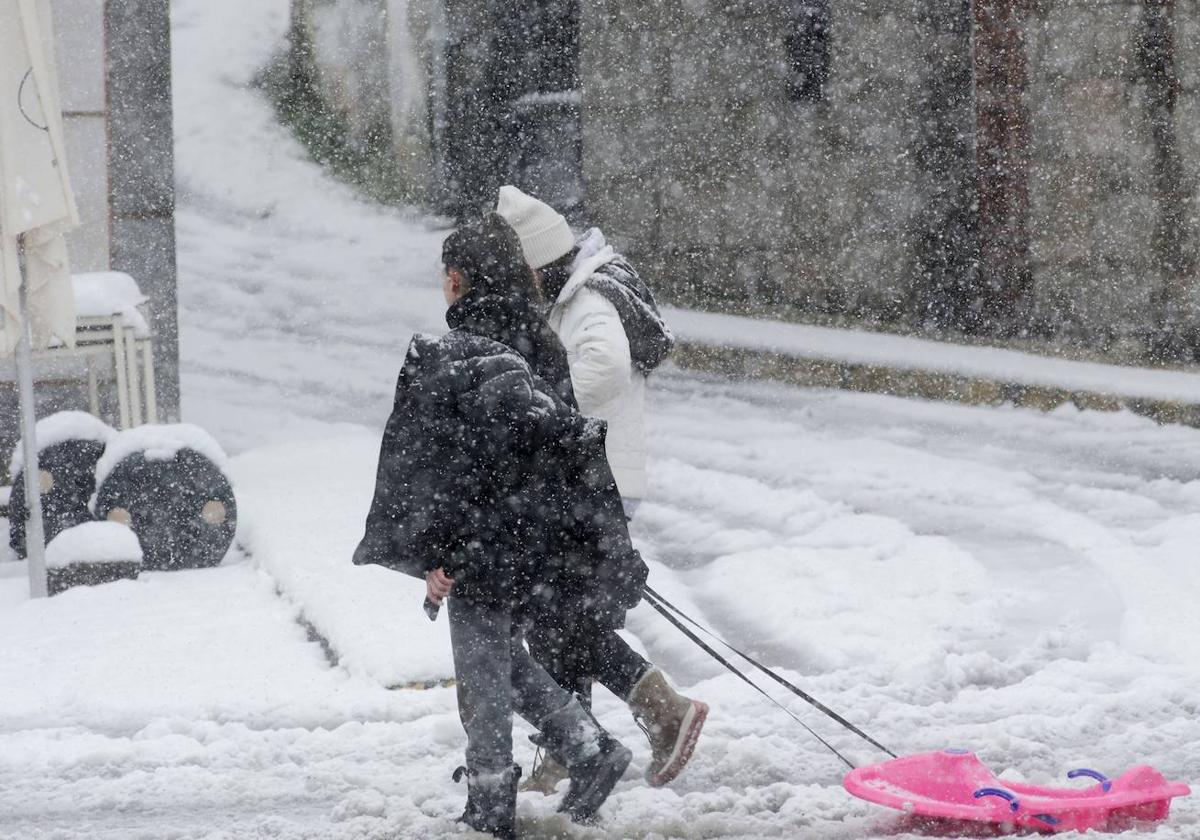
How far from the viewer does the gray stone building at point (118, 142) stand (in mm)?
8391

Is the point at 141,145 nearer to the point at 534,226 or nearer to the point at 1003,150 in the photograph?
the point at 534,226

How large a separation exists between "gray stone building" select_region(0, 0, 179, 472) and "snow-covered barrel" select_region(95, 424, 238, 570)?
1.24m

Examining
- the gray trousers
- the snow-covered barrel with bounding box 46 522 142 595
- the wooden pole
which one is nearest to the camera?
the gray trousers

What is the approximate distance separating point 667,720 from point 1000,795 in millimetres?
867

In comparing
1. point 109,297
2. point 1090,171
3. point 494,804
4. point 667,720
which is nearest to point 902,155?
point 1090,171

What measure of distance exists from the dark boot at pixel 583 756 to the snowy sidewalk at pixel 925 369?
7.17m

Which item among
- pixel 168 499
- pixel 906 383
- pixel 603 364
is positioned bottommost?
pixel 906 383

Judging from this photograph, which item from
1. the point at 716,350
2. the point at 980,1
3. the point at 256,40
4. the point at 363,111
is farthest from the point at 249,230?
the point at 980,1

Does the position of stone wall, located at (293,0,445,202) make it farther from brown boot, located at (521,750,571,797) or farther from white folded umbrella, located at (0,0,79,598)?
brown boot, located at (521,750,571,797)

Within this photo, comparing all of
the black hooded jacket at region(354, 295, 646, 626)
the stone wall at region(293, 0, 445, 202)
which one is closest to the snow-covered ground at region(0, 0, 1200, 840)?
the black hooded jacket at region(354, 295, 646, 626)

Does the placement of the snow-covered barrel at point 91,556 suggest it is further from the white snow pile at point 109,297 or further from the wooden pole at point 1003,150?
the wooden pole at point 1003,150

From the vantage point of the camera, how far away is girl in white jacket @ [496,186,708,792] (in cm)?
427

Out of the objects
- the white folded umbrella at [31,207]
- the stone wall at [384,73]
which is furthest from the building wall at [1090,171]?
the white folded umbrella at [31,207]

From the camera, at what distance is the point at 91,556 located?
271 inches
